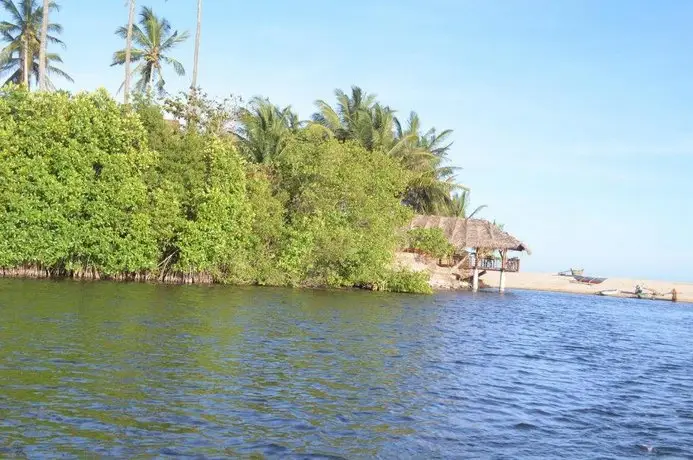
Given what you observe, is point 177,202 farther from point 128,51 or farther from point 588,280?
point 588,280

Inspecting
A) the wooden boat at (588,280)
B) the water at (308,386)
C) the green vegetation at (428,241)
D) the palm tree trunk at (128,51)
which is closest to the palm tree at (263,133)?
the palm tree trunk at (128,51)

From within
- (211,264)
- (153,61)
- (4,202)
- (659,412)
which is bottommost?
(659,412)

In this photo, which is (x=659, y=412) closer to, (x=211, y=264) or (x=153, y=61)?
(x=211, y=264)

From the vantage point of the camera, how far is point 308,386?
12477 millimetres

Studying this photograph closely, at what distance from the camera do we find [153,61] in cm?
4403

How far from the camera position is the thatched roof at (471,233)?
4794cm

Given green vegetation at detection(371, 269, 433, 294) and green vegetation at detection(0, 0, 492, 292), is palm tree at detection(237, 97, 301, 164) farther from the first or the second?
green vegetation at detection(371, 269, 433, 294)

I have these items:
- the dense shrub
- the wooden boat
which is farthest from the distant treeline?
the wooden boat

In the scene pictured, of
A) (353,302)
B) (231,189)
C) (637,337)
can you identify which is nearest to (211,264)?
(231,189)

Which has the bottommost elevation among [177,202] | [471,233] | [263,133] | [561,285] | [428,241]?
[561,285]

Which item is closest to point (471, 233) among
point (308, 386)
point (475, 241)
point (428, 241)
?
point (475, 241)

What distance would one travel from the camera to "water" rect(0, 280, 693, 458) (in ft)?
30.0

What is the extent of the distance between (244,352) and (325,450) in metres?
6.85

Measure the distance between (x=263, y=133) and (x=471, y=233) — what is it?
17.6 metres
